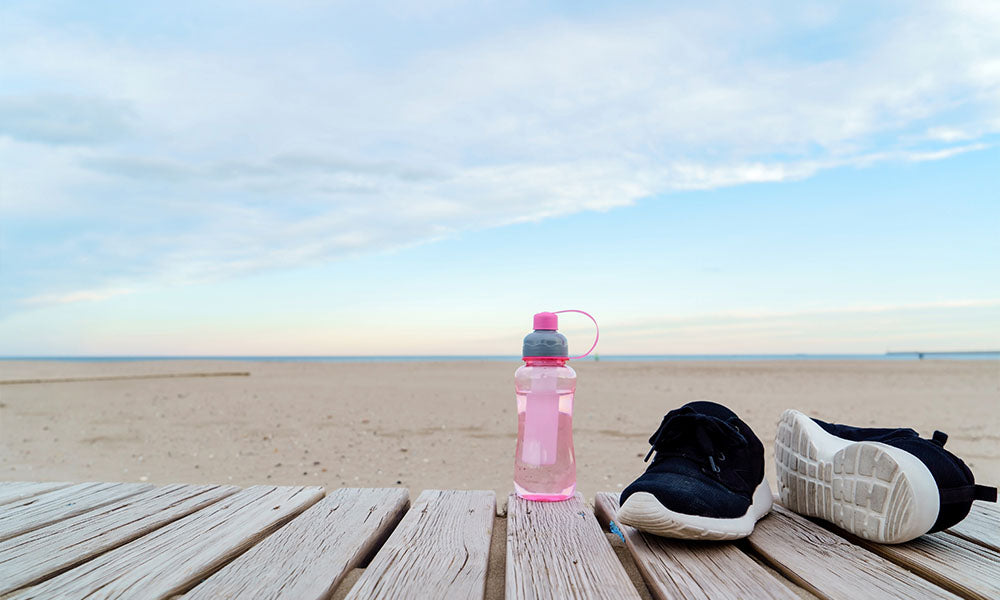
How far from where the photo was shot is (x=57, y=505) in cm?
240

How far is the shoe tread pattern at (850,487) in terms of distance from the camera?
5.95 feet

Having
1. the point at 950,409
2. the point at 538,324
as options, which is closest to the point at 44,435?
the point at 538,324

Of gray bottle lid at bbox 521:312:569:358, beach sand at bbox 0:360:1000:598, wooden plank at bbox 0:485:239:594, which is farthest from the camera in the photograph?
beach sand at bbox 0:360:1000:598

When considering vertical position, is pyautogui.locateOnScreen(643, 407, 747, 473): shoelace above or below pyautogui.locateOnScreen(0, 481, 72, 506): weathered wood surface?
above

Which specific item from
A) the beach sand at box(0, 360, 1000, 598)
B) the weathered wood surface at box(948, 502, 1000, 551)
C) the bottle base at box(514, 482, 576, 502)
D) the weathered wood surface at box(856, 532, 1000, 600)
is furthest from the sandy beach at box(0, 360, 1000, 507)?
the weathered wood surface at box(856, 532, 1000, 600)

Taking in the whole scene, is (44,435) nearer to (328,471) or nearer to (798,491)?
(328,471)

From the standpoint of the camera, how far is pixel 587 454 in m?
5.89

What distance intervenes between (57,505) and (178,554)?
103 centimetres

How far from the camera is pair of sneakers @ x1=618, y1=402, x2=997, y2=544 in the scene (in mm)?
1795

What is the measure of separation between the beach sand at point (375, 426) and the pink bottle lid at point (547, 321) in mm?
763

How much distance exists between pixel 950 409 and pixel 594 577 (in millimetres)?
10290

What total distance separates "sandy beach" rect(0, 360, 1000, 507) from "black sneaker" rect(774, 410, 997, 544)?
263 cm

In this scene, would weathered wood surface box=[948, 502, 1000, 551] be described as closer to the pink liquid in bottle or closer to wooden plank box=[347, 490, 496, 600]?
the pink liquid in bottle

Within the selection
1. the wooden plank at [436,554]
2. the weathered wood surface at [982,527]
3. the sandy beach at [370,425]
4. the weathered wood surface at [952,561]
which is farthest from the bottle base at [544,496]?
the sandy beach at [370,425]
